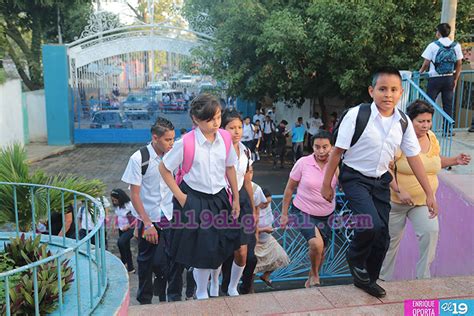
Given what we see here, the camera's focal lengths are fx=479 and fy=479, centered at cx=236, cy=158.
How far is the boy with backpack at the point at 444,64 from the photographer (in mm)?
6469

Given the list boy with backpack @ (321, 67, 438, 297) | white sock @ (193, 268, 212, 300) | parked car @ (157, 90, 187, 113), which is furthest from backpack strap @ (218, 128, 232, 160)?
parked car @ (157, 90, 187, 113)

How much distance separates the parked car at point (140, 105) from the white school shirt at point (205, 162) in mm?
15117

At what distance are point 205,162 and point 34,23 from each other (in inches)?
730

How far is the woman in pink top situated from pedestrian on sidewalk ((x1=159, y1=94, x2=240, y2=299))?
3.78ft

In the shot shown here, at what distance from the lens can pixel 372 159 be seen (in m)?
3.24

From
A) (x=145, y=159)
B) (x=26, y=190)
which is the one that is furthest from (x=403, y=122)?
(x=26, y=190)

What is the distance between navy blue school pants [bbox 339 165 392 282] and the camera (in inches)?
126

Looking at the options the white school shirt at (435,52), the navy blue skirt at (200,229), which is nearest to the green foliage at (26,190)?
the navy blue skirt at (200,229)

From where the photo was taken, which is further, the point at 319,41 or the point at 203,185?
the point at 319,41

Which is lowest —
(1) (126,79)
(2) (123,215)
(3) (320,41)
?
(2) (123,215)

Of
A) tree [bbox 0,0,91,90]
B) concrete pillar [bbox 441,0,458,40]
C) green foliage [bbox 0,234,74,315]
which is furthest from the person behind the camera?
tree [bbox 0,0,91,90]

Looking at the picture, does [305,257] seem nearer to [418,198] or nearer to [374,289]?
[418,198]

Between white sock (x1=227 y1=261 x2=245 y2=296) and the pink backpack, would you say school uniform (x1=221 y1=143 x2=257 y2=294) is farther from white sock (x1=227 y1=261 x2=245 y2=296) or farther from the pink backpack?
the pink backpack

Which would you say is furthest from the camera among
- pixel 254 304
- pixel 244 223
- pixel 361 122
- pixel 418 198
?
pixel 418 198
